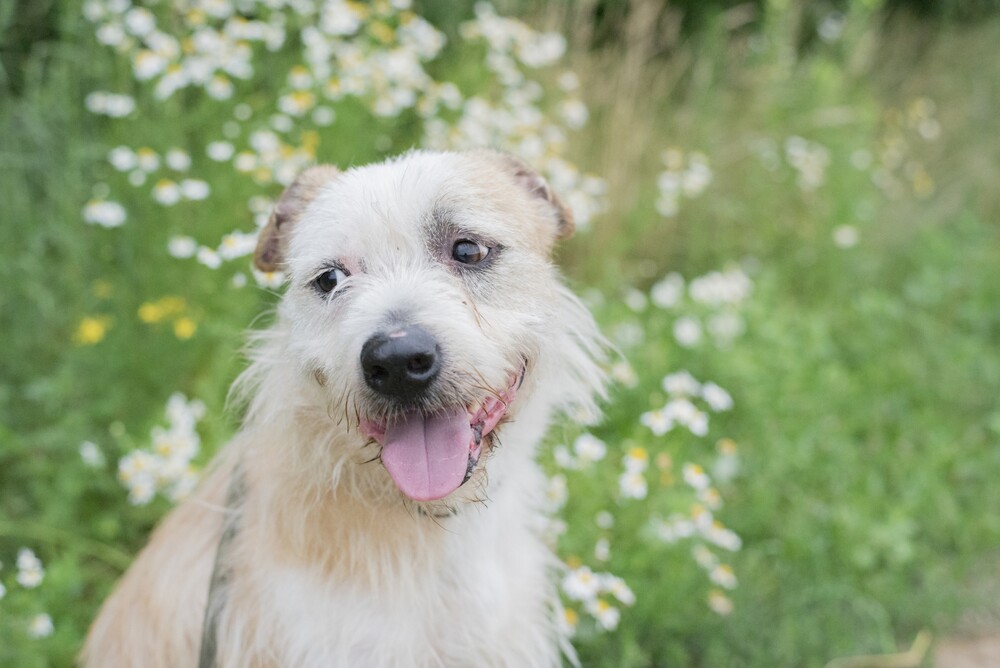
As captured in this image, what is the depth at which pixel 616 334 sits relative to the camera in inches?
179

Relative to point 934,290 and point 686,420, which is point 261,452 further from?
point 934,290

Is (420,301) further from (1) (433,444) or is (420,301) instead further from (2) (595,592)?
(2) (595,592)

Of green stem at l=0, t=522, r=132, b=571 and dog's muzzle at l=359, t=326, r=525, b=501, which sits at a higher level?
dog's muzzle at l=359, t=326, r=525, b=501

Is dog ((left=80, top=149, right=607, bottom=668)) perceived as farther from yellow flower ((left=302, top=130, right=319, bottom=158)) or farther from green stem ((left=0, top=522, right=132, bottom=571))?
yellow flower ((left=302, top=130, right=319, bottom=158))

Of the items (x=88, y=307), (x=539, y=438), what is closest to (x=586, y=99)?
(x=88, y=307)

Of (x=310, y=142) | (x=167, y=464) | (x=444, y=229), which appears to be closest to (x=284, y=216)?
(x=444, y=229)

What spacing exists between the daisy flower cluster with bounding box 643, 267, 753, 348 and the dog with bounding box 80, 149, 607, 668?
6.26 ft

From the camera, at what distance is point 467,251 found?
248cm

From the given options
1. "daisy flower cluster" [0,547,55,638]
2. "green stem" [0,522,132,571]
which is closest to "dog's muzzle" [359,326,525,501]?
"daisy flower cluster" [0,547,55,638]

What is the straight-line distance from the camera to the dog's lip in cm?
225

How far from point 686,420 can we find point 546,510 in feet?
1.98

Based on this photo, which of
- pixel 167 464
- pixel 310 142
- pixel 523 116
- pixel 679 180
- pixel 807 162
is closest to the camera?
pixel 167 464

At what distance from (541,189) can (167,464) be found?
171cm

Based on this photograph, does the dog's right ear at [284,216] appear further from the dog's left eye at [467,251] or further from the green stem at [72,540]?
the green stem at [72,540]
